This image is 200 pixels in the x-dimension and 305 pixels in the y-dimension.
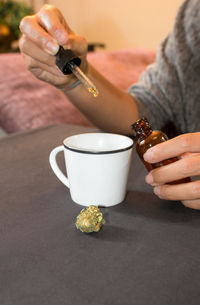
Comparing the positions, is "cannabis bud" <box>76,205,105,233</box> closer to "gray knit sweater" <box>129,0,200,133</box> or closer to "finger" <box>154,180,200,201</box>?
"finger" <box>154,180,200,201</box>

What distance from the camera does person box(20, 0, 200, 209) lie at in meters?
0.46

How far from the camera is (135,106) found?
0.95 metres

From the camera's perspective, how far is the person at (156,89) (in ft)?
1.51

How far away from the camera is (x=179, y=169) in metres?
0.46

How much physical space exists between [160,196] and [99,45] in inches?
105

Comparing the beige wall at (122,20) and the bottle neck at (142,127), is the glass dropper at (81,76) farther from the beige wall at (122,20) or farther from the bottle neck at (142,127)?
the beige wall at (122,20)

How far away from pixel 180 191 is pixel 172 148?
0.06 meters

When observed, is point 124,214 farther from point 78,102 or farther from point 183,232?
point 78,102

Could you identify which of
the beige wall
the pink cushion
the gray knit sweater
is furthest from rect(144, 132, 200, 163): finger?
the beige wall

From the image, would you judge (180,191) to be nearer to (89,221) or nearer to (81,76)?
(89,221)

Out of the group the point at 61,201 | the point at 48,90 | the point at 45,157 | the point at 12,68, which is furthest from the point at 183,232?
the point at 12,68

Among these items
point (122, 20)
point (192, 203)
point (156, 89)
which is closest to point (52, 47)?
point (192, 203)

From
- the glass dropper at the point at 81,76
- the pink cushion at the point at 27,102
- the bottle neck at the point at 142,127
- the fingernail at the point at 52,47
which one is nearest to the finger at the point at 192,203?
the bottle neck at the point at 142,127

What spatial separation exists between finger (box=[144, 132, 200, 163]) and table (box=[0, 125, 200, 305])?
8 cm
